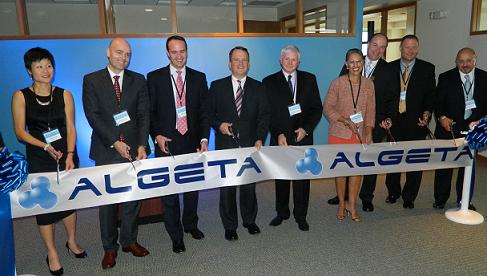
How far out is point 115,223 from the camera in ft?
8.67

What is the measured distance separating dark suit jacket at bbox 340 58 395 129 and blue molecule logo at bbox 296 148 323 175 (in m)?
0.94

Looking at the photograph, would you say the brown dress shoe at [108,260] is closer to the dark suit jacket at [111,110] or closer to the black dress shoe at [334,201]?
the dark suit jacket at [111,110]

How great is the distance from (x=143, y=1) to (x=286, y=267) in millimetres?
8790

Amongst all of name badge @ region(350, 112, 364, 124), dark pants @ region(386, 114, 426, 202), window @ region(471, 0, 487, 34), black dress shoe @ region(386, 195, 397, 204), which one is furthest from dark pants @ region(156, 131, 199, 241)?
window @ region(471, 0, 487, 34)

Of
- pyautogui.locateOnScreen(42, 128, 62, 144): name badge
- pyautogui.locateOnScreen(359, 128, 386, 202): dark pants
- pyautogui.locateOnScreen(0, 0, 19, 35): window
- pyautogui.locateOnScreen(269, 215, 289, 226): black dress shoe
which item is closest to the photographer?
pyautogui.locateOnScreen(42, 128, 62, 144): name badge

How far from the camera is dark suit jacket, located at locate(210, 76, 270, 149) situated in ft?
9.35

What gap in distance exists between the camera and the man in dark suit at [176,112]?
107 inches

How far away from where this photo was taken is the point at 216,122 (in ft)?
9.46

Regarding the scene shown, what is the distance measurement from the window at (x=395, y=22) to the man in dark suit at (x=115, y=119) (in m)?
6.10

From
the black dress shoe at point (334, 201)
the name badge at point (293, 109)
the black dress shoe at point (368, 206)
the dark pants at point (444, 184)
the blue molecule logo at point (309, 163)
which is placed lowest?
the black dress shoe at point (334, 201)

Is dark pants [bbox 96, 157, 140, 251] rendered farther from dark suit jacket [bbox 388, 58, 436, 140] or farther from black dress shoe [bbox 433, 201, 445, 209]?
black dress shoe [bbox 433, 201, 445, 209]

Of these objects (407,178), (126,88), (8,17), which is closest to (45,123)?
(126,88)

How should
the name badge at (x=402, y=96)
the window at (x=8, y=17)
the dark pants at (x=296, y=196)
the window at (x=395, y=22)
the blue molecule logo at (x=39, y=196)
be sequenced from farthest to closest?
1. the window at (x=8, y=17)
2. the window at (x=395, y=22)
3. the name badge at (x=402, y=96)
4. the dark pants at (x=296, y=196)
5. the blue molecule logo at (x=39, y=196)

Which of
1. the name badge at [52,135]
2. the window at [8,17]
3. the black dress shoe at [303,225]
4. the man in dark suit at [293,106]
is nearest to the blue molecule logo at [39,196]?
the name badge at [52,135]
